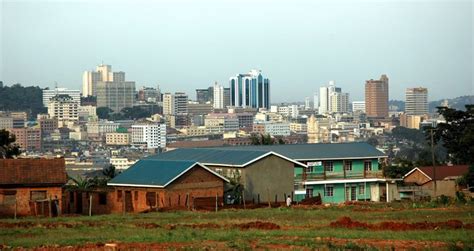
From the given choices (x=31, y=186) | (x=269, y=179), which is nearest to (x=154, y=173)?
(x=31, y=186)

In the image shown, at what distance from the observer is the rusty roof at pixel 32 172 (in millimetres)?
33875

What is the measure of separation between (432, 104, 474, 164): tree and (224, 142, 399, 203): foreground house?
11.7 m

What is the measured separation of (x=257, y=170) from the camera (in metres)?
40.7

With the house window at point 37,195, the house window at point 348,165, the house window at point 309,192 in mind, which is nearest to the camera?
the house window at point 37,195

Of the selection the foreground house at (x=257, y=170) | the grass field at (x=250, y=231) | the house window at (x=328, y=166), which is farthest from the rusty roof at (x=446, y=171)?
the grass field at (x=250, y=231)

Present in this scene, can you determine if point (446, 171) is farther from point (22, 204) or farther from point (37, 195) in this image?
point (22, 204)

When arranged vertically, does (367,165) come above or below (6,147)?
below

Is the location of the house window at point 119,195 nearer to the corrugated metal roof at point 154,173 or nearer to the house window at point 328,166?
the corrugated metal roof at point 154,173

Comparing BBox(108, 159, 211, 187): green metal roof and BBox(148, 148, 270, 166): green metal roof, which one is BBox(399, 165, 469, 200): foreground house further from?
BBox(108, 159, 211, 187): green metal roof

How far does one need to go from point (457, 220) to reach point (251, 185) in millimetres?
14660

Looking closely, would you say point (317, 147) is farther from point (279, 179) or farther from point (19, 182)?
point (19, 182)

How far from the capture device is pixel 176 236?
22.8 m

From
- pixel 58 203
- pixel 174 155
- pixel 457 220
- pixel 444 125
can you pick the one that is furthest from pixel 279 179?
pixel 444 125

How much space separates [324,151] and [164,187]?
12880mm
